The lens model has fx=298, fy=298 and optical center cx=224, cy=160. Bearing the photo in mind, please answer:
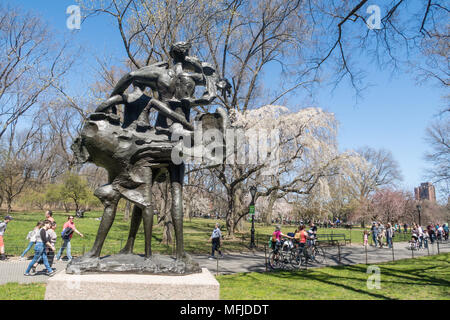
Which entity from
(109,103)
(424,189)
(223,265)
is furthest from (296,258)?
(424,189)

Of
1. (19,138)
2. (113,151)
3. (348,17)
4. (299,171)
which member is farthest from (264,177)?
(19,138)

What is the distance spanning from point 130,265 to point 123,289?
57 centimetres

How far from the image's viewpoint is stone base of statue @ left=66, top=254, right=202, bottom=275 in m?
4.49

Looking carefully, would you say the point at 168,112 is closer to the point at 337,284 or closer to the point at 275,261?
the point at 337,284

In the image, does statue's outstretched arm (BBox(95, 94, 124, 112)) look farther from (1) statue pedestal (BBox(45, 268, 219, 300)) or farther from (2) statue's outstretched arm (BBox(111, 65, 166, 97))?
(1) statue pedestal (BBox(45, 268, 219, 300))

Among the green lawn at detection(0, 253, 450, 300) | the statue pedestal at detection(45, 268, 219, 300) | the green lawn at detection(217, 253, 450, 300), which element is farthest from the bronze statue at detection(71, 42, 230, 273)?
the green lawn at detection(217, 253, 450, 300)

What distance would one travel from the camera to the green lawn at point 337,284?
742cm

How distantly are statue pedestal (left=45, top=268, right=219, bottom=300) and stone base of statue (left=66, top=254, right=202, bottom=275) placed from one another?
276mm

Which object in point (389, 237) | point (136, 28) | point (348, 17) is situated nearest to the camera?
point (348, 17)

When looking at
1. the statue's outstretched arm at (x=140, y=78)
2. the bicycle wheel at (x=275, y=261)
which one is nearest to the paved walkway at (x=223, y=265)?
the bicycle wheel at (x=275, y=261)

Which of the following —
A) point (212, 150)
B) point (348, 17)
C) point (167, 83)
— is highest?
point (348, 17)
